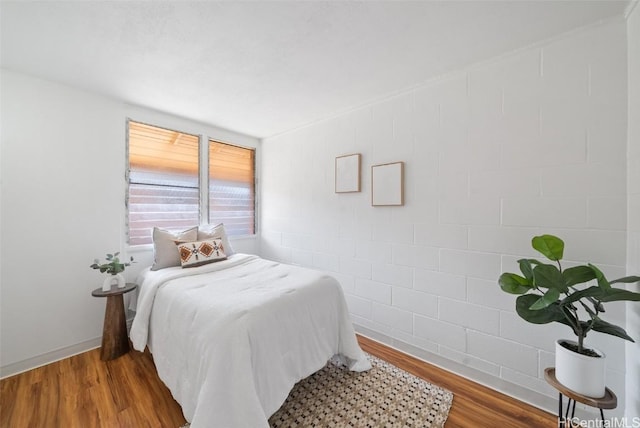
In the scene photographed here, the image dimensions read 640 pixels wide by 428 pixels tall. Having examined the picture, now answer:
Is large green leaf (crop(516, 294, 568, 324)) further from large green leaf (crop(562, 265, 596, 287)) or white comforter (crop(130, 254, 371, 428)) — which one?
white comforter (crop(130, 254, 371, 428))

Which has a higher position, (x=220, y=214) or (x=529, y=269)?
→ (x=220, y=214)

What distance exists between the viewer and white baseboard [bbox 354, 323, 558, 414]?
166cm

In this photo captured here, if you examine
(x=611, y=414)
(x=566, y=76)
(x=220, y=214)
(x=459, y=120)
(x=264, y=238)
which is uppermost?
(x=566, y=76)

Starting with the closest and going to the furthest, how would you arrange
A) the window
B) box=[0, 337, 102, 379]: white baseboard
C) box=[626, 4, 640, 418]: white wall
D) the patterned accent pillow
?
1. box=[626, 4, 640, 418]: white wall
2. box=[0, 337, 102, 379]: white baseboard
3. the patterned accent pillow
4. the window

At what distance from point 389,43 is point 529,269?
1686mm

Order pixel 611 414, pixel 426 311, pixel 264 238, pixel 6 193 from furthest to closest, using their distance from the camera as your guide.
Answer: pixel 264 238 < pixel 426 311 < pixel 6 193 < pixel 611 414

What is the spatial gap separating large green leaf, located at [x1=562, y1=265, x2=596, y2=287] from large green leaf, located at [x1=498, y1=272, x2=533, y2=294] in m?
0.16

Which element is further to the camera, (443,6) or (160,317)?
(160,317)

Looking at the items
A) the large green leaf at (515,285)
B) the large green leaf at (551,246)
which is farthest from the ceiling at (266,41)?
the large green leaf at (515,285)

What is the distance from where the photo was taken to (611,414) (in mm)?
1471

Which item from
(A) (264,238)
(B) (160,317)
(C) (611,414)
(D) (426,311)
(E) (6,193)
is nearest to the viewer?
(C) (611,414)

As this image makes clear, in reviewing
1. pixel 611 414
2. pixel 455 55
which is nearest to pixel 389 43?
pixel 455 55

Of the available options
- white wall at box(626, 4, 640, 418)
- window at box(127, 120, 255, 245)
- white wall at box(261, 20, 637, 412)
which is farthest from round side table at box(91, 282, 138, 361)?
white wall at box(626, 4, 640, 418)

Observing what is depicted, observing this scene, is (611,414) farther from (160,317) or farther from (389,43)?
(160,317)
